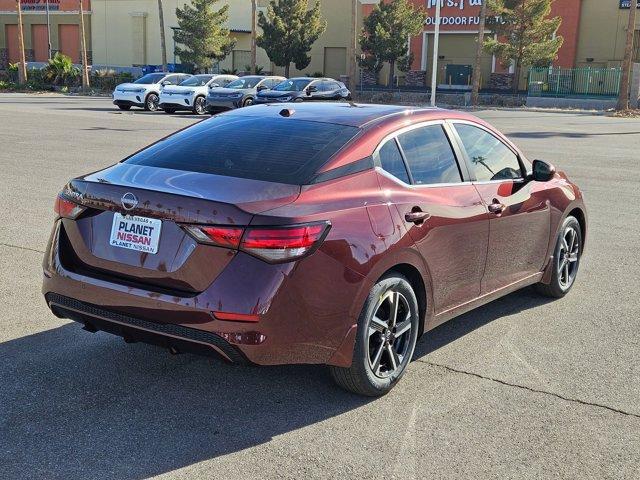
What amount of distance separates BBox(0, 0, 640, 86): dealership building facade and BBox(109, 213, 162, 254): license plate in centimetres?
4803

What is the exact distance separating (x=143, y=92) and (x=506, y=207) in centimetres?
2920

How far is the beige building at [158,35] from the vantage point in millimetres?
63656

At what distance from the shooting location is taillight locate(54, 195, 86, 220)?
4240mm

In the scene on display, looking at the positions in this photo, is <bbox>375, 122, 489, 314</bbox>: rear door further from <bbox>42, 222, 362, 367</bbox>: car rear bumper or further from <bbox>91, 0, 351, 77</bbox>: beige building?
<bbox>91, 0, 351, 77</bbox>: beige building

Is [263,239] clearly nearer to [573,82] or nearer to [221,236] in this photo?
[221,236]

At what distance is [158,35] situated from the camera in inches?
2677

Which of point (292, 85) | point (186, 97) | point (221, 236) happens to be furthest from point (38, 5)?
point (221, 236)

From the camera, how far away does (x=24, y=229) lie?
8523 millimetres

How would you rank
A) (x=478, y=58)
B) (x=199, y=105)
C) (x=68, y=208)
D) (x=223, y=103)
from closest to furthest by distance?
(x=68, y=208), (x=223, y=103), (x=199, y=105), (x=478, y=58)

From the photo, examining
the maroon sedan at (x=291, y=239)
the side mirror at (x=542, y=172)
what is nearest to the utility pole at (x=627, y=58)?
the side mirror at (x=542, y=172)

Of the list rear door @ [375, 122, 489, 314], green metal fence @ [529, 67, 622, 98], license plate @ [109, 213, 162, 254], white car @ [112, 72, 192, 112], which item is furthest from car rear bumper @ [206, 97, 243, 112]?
license plate @ [109, 213, 162, 254]

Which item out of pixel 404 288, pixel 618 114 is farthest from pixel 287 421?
pixel 618 114

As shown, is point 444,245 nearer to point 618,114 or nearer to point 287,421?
point 287,421

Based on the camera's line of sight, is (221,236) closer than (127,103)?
Yes
